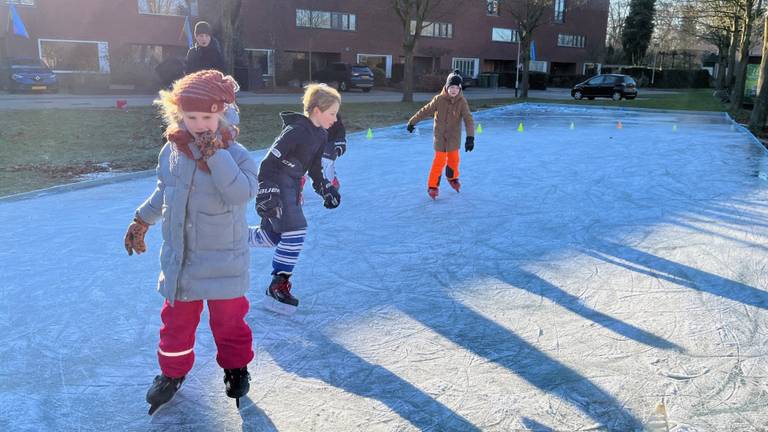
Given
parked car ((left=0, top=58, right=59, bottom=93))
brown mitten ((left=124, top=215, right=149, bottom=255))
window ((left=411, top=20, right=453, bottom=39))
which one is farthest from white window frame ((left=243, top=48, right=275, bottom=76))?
brown mitten ((left=124, top=215, right=149, bottom=255))

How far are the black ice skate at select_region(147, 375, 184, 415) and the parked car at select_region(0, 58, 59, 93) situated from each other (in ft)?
90.8

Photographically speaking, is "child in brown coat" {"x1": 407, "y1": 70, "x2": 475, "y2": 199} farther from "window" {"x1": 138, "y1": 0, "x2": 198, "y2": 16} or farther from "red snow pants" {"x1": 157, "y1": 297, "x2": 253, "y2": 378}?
"window" {"x1": 138, "y1": 0, "x2": 198, "y2": 16}

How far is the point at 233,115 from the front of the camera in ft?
13.4

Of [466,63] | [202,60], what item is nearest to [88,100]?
[202,60]

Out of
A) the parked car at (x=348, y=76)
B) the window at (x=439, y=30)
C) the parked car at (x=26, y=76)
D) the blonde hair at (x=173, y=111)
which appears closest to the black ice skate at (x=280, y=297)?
the blonde hair at (x=173, y=111)

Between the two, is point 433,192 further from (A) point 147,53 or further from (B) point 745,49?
(A) point 147,53

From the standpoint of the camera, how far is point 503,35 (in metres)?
50.8

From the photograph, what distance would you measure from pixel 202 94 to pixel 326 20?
1610 inches

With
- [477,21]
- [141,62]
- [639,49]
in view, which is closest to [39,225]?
[141,62]

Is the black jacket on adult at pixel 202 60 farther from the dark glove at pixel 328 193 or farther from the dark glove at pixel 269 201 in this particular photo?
the dark glove at pixel 269 201

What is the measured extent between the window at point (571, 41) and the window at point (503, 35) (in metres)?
5.77

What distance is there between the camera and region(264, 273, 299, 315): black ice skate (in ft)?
12.9

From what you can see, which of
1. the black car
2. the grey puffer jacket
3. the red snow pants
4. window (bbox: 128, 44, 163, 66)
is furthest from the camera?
window (bbox: 128, 44, 163, 66)

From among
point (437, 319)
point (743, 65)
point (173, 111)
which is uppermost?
point (743, 65)
